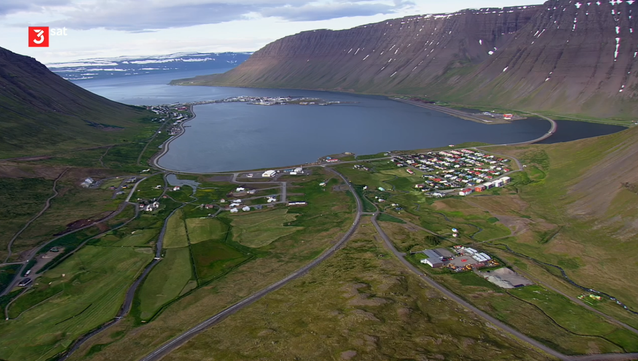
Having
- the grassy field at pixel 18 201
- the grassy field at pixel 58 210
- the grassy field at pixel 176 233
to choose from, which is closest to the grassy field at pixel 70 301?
the grassy field at pixel 176 233

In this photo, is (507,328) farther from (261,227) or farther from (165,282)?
(261,227)

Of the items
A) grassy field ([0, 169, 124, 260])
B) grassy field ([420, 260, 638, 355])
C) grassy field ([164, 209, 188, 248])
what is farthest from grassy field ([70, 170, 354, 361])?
grassy field ([0, 169, 124, 260])

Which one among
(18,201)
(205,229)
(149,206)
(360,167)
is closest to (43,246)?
(149,206)

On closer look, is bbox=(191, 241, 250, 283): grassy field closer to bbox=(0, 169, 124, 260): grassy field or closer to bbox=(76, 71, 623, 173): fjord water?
bbox=(0, 169, 124, 260): grassy field

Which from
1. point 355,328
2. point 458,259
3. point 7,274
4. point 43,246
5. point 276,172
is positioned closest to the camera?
point 355,328

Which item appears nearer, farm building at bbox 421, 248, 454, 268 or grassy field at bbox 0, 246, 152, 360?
grassy field at bbox 0, 246, 152, 360

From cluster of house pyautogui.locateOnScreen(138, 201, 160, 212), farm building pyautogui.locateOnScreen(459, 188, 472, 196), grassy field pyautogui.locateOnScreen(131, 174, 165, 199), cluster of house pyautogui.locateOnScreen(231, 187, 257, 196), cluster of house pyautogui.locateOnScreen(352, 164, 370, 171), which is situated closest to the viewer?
cluster of house pyautogui.locateOnScreen(138, 201, 160, 212)

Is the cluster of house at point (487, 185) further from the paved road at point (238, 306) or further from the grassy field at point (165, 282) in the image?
the grassy field at point (165, 282)
